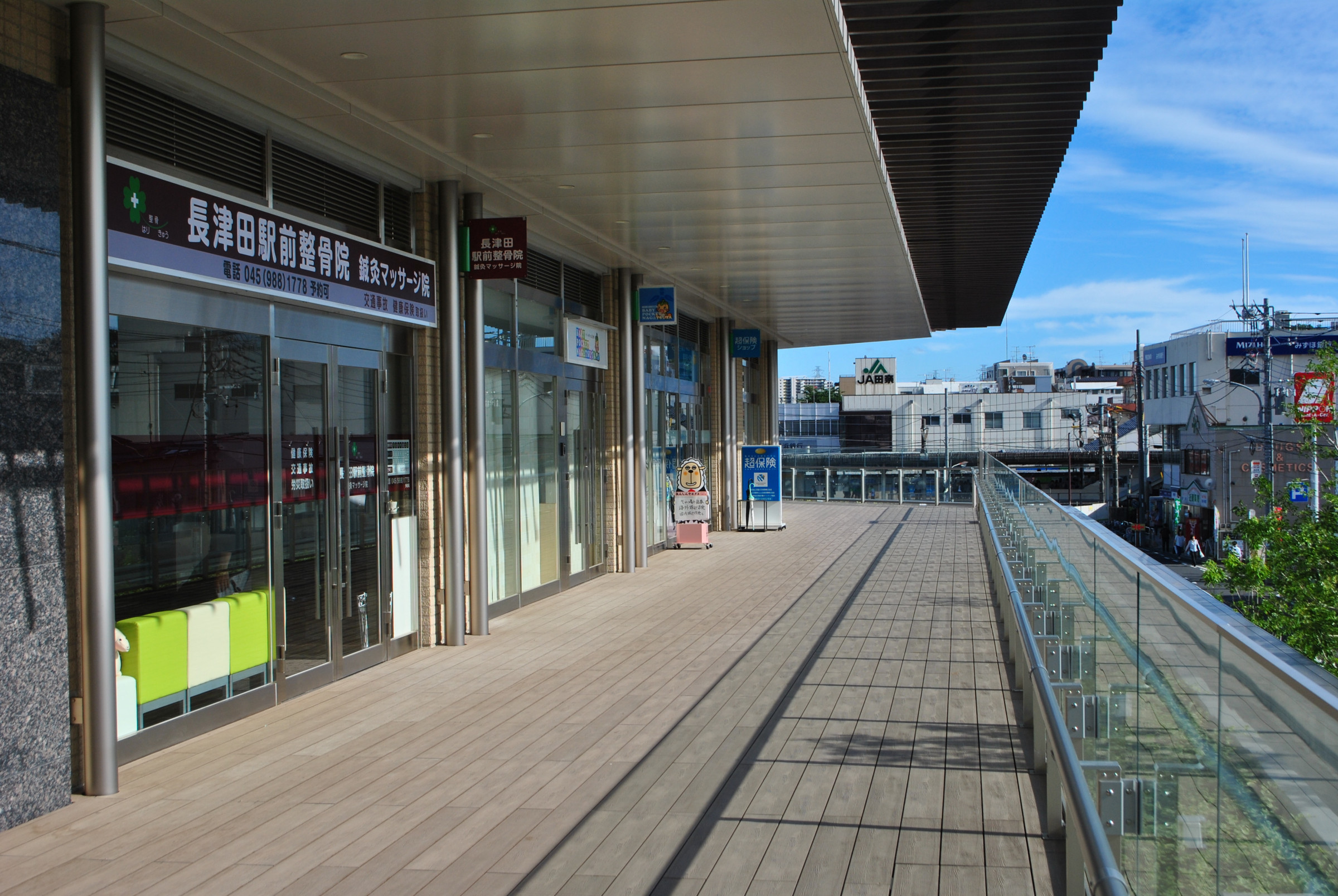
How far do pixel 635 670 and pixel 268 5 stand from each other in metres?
4.57

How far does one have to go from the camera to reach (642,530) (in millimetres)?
13688

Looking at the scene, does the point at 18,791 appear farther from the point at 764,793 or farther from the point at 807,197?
the point at 807,197

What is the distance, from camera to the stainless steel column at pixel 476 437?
27.9 ft

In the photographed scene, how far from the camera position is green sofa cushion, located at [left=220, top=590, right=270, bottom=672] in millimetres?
6008

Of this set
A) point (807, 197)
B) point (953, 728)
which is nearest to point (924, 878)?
point (953, 728)

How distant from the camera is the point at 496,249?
8266mm

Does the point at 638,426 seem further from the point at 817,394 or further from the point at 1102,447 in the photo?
the point at 817,394

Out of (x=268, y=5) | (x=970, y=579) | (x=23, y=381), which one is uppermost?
(x=268, y=5)

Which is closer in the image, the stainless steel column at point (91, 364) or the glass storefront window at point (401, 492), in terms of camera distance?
the stainless steel column at point (91, 364)

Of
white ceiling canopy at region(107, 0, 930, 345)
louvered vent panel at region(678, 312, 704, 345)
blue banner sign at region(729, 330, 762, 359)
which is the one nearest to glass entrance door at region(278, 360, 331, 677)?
white ceiling canopy at region(107, 0, 930, 345)

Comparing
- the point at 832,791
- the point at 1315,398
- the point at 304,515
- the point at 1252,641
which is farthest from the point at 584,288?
the point at 1315,398

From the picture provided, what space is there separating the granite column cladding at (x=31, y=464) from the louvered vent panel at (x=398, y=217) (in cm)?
318

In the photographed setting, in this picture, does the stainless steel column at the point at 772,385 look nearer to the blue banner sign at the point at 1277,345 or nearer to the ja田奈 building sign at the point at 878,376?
the blue banner sign at the point at 1277,345

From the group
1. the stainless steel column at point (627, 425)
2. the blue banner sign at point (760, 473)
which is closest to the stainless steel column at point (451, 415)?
the stainless steel column at point (627, 425)
